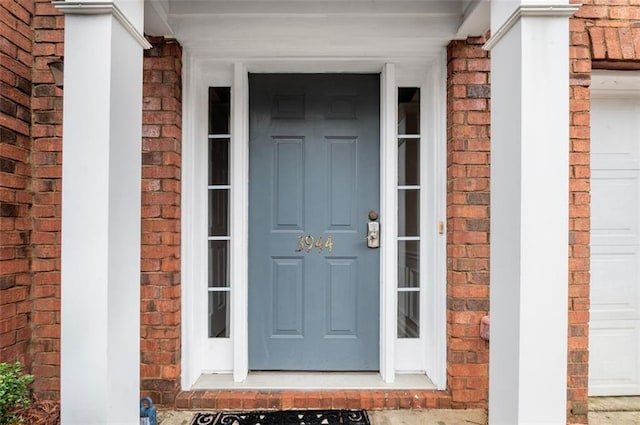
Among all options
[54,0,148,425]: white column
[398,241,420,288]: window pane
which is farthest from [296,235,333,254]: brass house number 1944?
[54,0,148,425]: white column

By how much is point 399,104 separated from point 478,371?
5.66 ft

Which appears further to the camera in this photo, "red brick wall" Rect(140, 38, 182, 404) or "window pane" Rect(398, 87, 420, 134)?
"window pane" Rect(398, 87, 420, 134)

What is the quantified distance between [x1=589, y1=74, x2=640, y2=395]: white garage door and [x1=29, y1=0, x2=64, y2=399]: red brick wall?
3202 mm

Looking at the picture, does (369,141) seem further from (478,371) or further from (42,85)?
(42,85)

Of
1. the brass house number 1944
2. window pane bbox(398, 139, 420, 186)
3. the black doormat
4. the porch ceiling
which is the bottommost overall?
the black doormat

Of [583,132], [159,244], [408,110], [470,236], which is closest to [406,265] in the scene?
[470,236]

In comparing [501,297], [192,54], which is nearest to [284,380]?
[501,297]

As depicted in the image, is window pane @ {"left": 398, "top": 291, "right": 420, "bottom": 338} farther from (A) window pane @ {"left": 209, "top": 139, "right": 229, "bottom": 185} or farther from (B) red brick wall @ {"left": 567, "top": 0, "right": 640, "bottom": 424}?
(A) window pane @ {"left": 209, "top": 139, "right": 229, "bottom": 185}

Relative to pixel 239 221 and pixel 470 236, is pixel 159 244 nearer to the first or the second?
pixel 239 221

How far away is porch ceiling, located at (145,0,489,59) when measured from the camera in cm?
219

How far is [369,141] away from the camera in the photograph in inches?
103

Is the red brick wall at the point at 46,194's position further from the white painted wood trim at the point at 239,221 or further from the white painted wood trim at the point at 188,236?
the white painted wood trim at the point at 239,221

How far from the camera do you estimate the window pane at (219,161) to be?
264 cm

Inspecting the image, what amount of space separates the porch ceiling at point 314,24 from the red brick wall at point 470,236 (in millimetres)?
217
